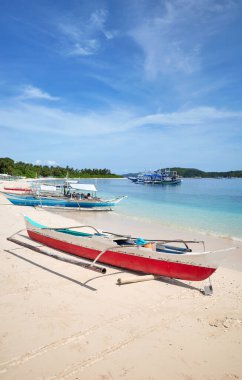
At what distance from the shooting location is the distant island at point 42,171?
9281 centimetres

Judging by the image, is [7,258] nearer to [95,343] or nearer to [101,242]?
[101,242]

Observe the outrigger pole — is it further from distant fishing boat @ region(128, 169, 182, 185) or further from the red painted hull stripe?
distant fishing boat @ region(128, 169, 182, 185)

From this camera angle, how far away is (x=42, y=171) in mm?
123438

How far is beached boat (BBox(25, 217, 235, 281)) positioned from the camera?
6859 millimetres

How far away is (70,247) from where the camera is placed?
30.7ft

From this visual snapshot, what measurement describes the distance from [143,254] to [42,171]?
121 meters

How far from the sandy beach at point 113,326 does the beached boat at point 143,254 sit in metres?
0.33

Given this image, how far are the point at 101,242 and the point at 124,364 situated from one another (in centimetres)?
436

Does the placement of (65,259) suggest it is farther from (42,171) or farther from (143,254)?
(42,171)

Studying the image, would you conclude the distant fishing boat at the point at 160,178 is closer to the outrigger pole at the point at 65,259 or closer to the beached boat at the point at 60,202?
the beached boat at the point at 60,202

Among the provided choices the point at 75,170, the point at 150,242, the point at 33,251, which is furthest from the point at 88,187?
the point at 75,170

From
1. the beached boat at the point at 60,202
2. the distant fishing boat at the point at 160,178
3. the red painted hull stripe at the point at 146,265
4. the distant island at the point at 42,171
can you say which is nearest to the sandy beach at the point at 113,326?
the red painted hull stripe at the point at 146,265

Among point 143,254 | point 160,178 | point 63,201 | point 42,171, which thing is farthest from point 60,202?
point 42,171

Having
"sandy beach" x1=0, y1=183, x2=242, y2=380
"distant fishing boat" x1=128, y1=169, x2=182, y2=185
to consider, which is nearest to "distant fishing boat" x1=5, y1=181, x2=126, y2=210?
"sandy beach" x1=0, y1=183, x2=242, y2=380
